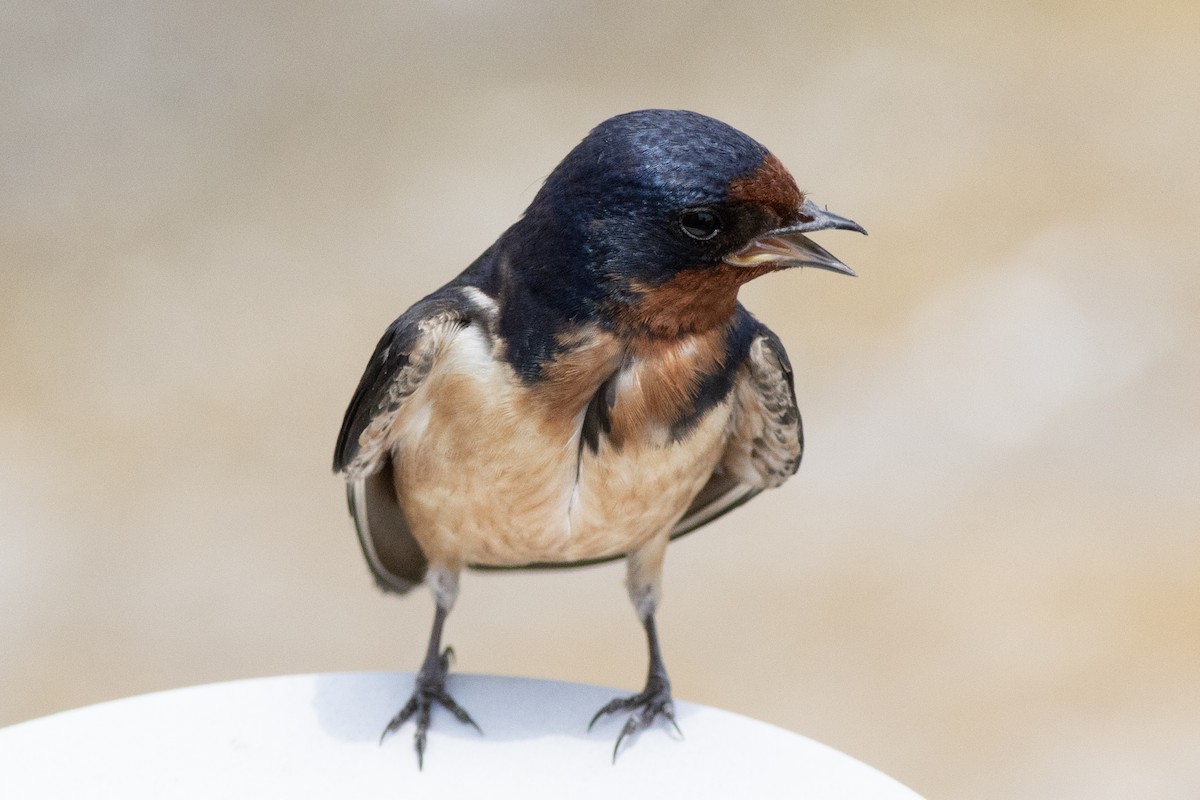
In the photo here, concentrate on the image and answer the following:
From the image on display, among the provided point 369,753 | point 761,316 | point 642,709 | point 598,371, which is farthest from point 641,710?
point 761,316

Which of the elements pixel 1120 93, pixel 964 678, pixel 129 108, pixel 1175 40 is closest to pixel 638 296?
pixel 964 678

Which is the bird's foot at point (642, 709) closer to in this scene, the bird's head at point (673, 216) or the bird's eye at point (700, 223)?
the bird's head at point (673, 216)

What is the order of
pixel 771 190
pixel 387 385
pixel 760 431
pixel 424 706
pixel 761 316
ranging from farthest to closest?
pixel 761 316, pixel 760 431, pixel 424 706, pixel 387 385, pixel 771 190

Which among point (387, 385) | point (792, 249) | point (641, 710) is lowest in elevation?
point (641, 710)

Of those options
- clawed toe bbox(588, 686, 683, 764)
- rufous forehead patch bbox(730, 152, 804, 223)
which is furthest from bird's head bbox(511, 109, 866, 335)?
clawed toe bbox(588, 686, 683, 764)

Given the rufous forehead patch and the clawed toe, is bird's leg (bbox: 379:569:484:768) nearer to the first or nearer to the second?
the clawed toe

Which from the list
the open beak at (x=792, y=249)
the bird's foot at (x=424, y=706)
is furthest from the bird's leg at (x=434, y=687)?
the open beak at (x=792, y=249)

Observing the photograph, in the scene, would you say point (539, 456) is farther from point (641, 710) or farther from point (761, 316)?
point (761, 316)

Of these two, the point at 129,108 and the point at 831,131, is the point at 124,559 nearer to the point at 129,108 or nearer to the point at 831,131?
the point at 129,108
